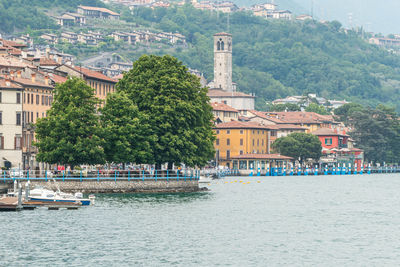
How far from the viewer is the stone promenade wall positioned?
90.9 meters

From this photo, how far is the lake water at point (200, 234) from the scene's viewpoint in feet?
176

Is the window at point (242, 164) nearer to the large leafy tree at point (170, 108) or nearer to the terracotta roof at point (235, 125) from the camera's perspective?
the terracotta roof at point (235, 125)

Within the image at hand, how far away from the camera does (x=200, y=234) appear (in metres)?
63.9

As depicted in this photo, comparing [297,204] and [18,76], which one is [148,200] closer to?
[297,204]

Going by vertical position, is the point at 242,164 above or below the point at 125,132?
below

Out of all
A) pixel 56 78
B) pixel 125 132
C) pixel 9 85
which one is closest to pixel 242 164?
pixel 56 78

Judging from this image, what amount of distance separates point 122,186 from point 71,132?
6914 mm

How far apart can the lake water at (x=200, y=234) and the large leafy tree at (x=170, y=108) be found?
25.4 ft

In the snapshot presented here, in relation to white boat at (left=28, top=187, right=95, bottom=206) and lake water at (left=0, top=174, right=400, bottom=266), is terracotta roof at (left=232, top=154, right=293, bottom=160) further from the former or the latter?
white boat at (left=28, top=187, right=95, bottom=206)

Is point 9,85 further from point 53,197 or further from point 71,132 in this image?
point 53,197

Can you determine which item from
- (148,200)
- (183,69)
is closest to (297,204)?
(148,200)

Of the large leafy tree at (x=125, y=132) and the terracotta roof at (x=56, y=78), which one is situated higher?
the terracotta roof at (x=56, y=78)

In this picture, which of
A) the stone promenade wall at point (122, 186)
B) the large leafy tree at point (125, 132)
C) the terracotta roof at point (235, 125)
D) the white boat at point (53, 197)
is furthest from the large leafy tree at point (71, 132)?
the terracotta roof at point (235, 125)

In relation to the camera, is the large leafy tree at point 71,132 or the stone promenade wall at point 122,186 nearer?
the stone promenade wall at point 122,186
